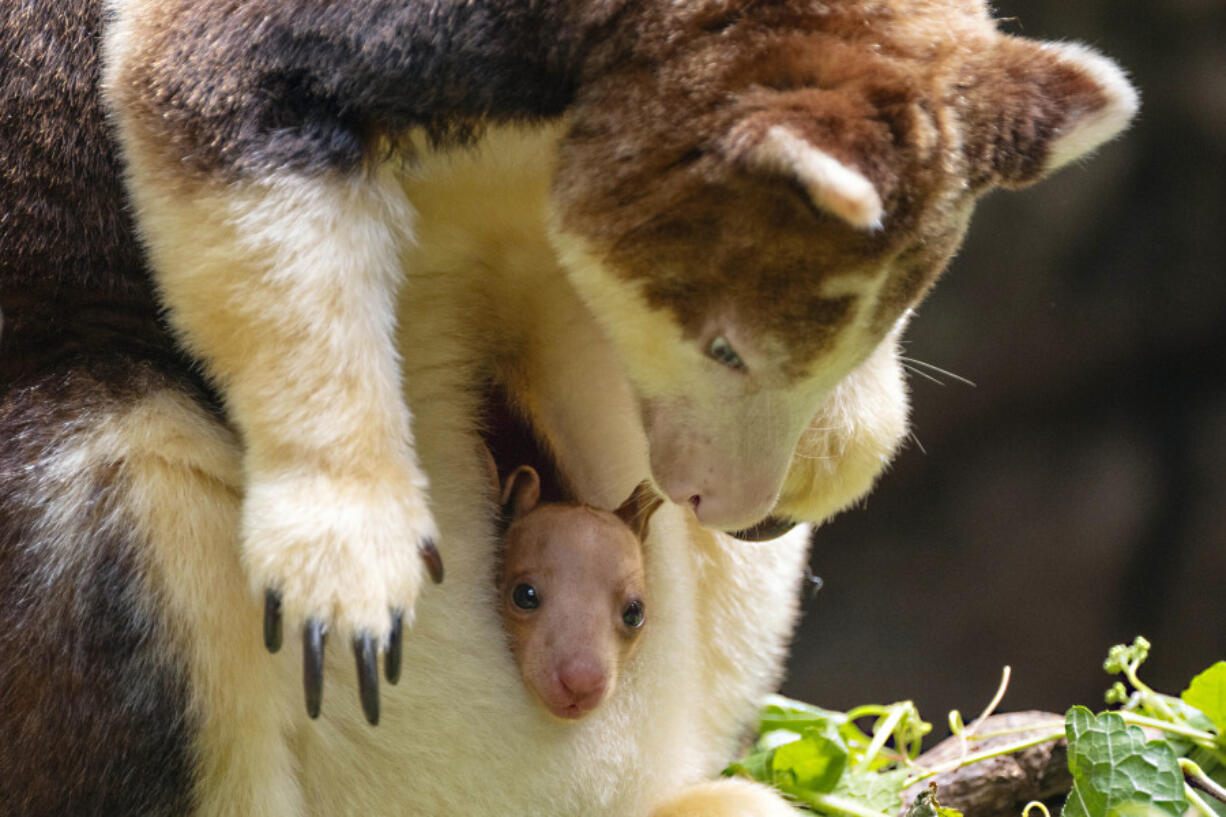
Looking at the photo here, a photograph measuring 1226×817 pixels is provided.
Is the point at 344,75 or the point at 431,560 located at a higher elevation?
the point at 344,75

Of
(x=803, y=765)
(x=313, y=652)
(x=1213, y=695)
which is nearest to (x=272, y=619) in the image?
(x=313, y=652)

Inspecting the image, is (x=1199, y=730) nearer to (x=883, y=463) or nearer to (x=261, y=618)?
(x=883, y=463)

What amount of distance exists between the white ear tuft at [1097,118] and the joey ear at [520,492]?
2.83 feet

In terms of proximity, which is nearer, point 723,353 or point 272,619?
point 272,619

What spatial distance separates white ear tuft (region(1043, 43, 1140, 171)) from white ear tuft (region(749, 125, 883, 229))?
15.7 inches

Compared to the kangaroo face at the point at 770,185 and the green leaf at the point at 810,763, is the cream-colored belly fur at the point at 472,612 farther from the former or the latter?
the kangaroo face at the point at 770,185

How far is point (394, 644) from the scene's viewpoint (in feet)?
5.14

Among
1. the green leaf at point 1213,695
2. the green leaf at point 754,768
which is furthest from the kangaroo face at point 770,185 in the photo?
the green leaf at point 1213,695

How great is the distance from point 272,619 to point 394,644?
143 mm

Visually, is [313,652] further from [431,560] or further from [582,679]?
[582,679]

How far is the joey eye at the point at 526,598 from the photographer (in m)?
1.91

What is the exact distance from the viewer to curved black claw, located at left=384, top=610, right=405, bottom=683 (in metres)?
1.56

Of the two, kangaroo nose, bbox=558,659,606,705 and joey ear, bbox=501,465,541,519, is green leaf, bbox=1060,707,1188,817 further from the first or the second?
joey ear, bbox=501,465,541,519

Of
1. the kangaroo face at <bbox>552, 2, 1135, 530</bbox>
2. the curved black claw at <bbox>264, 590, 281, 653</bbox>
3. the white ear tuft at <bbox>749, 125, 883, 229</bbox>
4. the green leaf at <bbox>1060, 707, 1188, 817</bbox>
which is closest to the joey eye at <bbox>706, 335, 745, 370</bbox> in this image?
the kangaroo face at <bbox>552, 2, 1135, 530</bbox>
